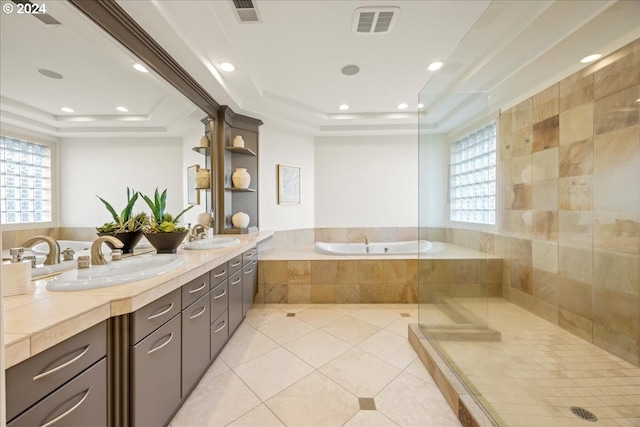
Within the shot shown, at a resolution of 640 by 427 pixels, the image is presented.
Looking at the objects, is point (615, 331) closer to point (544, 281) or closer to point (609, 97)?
point (544, 281)

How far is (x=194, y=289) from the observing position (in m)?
1.54

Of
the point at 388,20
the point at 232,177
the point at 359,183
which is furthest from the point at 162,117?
the point at 359,183

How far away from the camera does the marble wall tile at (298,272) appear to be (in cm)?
309

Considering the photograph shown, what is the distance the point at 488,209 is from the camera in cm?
294

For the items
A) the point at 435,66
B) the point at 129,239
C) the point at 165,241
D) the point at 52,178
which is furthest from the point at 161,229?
the point at 435,66

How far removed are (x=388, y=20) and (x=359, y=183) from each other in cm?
259

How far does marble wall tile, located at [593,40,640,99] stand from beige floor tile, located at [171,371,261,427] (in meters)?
3.39

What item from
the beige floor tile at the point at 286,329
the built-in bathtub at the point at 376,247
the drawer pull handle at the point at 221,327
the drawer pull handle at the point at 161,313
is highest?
the drawer pull handle at the point at 161,313

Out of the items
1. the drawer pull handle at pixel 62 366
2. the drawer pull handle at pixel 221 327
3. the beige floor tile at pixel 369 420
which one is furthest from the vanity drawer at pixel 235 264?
the beige floor tile at pixel 369 420

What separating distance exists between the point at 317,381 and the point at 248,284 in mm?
1275

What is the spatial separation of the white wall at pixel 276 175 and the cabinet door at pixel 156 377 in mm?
2364

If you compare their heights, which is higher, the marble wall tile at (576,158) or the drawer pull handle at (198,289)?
the marble wall tile at (576,158)

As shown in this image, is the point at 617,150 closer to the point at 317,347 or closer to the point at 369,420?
the point at 369,420

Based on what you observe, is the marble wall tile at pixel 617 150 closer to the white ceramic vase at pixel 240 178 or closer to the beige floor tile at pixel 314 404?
the beige floor tile at pixel 314 404
